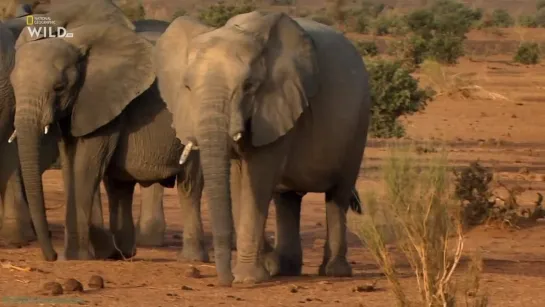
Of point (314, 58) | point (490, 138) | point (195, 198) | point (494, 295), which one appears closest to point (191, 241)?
point (195, 198)

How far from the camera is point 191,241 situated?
11773 millimetres

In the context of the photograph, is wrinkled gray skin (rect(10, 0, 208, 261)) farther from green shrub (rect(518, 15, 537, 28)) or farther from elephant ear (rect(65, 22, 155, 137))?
green shrub (rect(518, 15, 537, 28))

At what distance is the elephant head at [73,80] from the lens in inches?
427

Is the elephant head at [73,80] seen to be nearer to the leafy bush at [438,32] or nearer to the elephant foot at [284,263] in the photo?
the elephant foot at [284,263]

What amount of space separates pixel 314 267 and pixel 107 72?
2.35m

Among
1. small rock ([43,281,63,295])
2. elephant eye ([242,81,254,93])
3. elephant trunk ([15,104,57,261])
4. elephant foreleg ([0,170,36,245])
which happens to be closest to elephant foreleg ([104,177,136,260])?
elephant trunk ([15,104,57,261])

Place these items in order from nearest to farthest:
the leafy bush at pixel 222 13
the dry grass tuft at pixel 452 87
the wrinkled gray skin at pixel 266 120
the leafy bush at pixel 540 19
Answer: the wrinkled gray skin at pixel 266 120 → the leafy bush at pixel 222 13 → the dry grass tuft at pixel 452 87 → the leafy bush at pixel 540 19

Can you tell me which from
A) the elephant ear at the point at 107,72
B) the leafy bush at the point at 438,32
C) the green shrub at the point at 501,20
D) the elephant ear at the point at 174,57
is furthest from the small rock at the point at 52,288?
the green shrub at the point at 501,20

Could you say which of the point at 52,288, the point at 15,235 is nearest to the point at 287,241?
the point at 52,288

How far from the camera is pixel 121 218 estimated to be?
1201 cm

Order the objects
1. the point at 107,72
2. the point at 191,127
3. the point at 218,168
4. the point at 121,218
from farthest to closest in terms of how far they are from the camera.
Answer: the point at 121,218 → the point at 107,72 → the point at 191,127 → the point at 218,168

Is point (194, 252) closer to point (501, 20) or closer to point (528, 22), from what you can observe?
point (528, 22)

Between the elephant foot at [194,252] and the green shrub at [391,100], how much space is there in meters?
12.0

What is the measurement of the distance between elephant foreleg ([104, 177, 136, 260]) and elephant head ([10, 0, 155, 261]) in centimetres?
83
